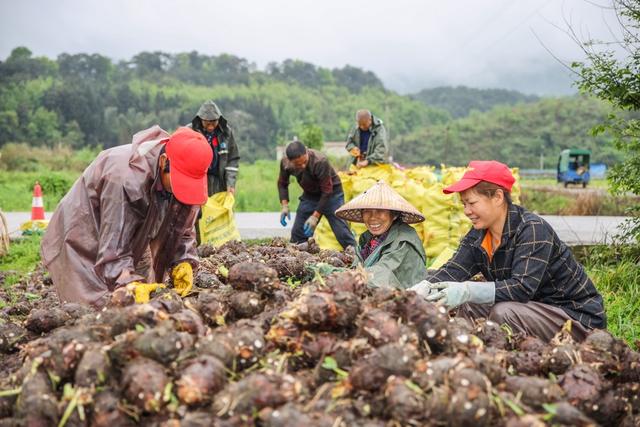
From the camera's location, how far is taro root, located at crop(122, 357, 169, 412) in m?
2.35

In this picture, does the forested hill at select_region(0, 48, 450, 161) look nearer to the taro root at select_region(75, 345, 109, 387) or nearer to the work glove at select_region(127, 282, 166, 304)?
the work glove at select_region(127, 282, 166, 304)

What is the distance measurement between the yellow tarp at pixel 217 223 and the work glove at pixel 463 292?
4.47 meters

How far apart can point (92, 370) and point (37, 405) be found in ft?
0.77

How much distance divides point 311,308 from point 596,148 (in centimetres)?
5480

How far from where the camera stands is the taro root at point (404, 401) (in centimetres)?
229

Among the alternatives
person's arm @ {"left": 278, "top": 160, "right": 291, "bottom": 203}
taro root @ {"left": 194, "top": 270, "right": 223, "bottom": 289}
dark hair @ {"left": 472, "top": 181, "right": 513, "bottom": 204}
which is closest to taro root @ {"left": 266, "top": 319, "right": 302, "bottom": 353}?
dark hair @ {"left": 472, "top": 181, "right": 513, "bottom": 204}

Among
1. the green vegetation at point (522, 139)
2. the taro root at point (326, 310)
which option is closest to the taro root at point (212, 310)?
the taro root at point (326, 310)

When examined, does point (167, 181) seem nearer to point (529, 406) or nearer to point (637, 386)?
point (529, 406)

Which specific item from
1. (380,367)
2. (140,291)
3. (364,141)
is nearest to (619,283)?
(380,367)

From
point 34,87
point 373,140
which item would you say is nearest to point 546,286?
point 373,140

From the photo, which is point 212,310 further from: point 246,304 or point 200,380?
point 200,380

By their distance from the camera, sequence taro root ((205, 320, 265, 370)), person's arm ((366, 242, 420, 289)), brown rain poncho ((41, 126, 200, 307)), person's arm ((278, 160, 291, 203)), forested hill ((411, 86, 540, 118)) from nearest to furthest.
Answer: taro root ((205, 320, 265, 370)) < brown rain poncho ((41, 126, 200, 307)) < person's arm ((366, 242, 420, 289)) < person's arm ((278, 160, 291, 203)) < forested hill ((411, 86, 540, 118))

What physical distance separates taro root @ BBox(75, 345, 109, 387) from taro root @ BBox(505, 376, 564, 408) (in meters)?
1.64

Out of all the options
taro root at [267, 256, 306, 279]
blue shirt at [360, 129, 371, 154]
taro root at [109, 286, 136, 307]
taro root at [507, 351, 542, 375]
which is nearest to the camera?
taro root at [507, 351, 542, 375]
